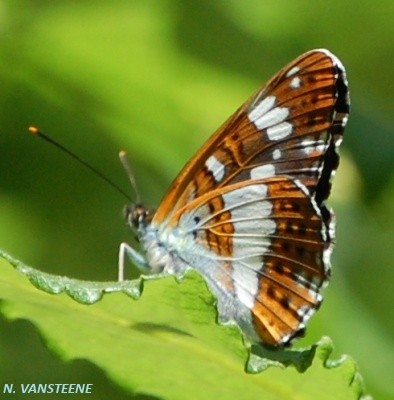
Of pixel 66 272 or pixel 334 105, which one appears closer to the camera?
pixel 334 105

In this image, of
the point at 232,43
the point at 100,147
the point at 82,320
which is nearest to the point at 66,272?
the point at 100,147

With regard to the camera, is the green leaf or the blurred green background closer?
the green leaf

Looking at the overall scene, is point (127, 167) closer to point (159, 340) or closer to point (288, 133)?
point (288, 133)

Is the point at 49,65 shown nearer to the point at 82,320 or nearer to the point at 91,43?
the point at 91,43

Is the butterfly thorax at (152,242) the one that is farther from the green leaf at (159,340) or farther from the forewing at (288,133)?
the green leaf at (159,340)

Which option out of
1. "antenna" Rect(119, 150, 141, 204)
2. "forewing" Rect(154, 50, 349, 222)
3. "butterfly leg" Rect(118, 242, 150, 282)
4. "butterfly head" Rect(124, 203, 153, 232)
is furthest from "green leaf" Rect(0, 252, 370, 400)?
"antenna" Rect(119, 150, 141, 204)

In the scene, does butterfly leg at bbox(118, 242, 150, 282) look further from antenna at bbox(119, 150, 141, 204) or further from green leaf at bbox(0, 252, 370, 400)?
green leaf at bbox(0, 252, 370, 400)

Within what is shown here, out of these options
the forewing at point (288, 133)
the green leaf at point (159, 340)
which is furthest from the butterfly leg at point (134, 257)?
the green leaf at point (159, 340)
